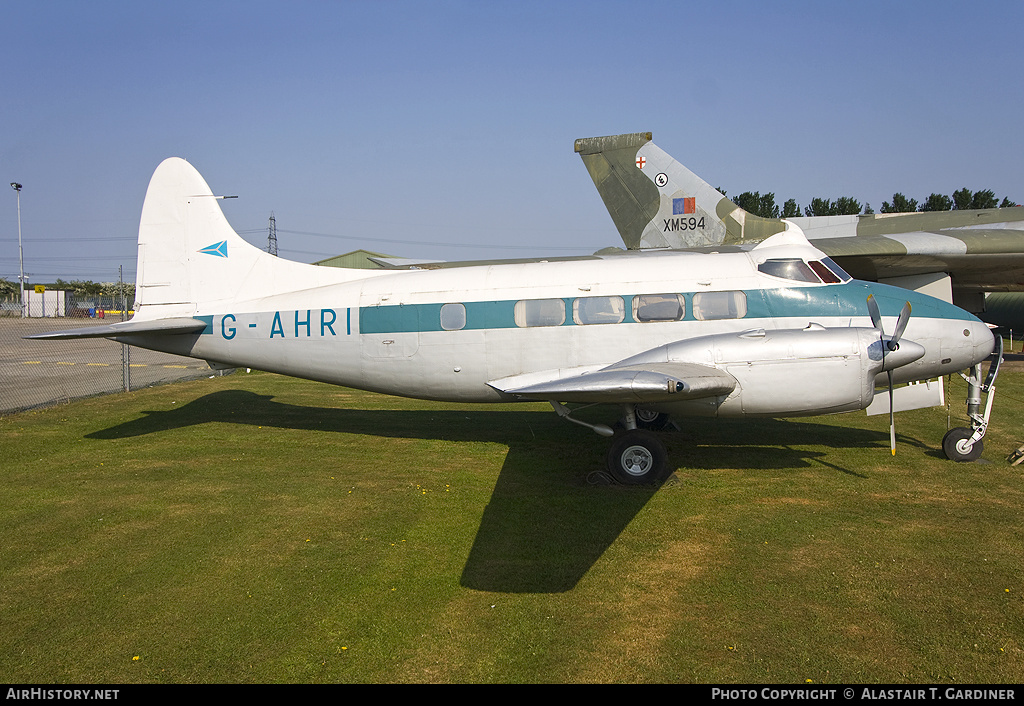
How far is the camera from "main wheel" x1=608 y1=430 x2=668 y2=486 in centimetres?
920

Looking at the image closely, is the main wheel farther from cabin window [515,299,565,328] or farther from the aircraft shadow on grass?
cabin window [515,299,565,328]

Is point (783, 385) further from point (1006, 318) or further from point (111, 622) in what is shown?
point (1006, 318)

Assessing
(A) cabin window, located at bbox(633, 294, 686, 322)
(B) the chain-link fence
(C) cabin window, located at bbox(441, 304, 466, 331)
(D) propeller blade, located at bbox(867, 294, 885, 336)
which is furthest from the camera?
(B) the chain-link fence

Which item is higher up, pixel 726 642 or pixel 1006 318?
pixel 1006 318

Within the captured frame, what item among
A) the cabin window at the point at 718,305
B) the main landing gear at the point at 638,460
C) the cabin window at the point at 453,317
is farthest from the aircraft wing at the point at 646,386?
the cabin window at the point at 453,317

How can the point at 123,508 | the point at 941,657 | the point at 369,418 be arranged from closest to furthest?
the point at 941,657, the point at 123,508, the point at 369,418

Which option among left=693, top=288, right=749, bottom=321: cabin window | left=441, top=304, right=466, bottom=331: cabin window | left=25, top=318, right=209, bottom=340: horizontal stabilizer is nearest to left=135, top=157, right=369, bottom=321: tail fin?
left=25, top=318, right=209, bottom=340: horizontal stabilizer

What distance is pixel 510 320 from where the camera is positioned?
10672mm

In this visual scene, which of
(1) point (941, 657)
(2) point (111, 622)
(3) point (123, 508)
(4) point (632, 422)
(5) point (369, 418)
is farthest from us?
(5) point (369, 418)

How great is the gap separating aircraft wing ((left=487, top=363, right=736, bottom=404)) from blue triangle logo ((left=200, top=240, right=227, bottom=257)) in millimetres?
6639

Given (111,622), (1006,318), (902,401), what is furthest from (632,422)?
(1006,318)

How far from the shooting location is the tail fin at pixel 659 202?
19.8m

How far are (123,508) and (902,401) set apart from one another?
448 inches

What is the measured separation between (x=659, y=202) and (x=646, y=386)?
13.2 meters
